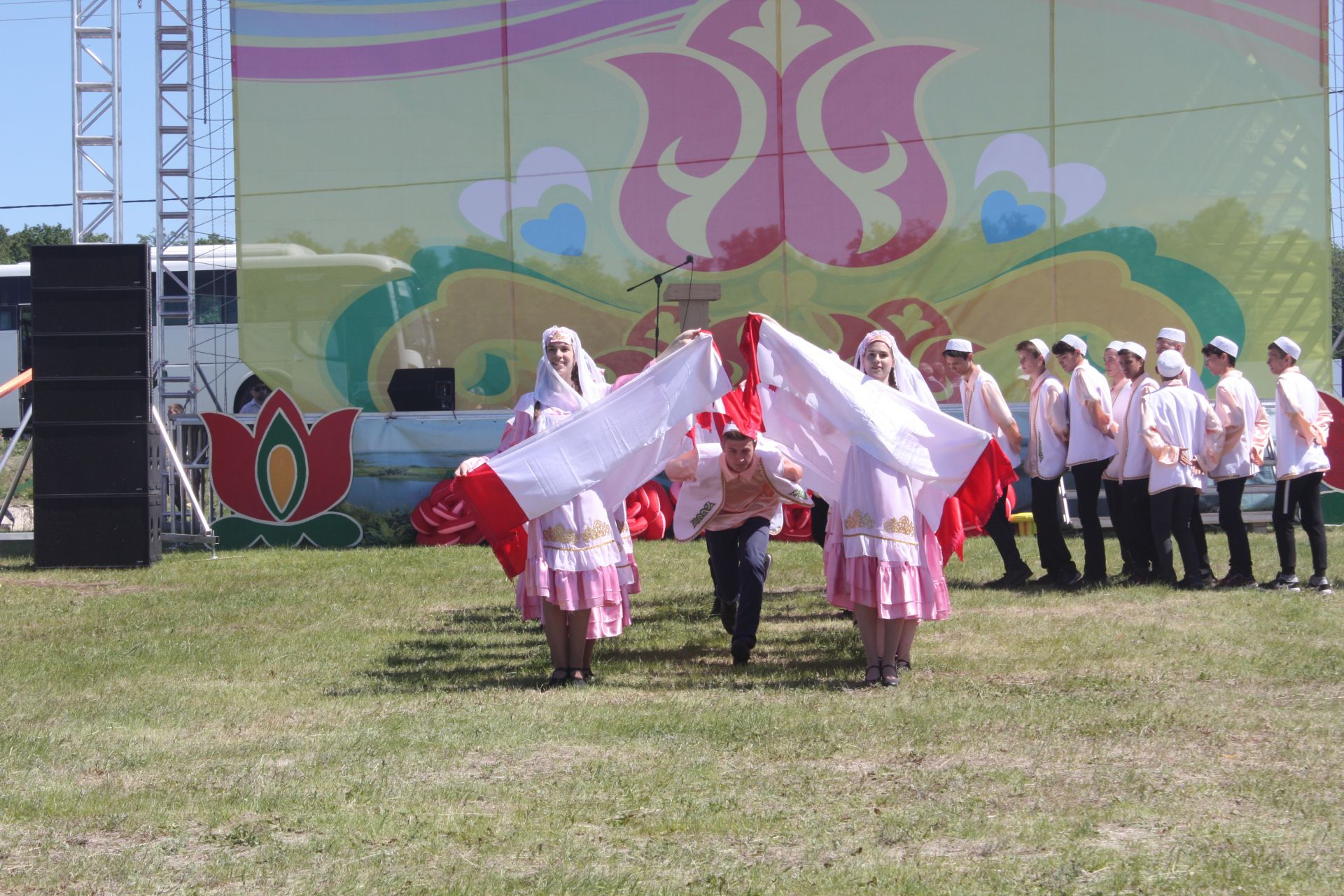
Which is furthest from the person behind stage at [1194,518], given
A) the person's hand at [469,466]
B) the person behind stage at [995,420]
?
the person's hand at [469,466]

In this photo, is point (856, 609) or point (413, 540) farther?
point (413, 540)

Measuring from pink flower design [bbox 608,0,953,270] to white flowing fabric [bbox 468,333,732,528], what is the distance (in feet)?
27.1

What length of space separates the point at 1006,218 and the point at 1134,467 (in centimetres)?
530

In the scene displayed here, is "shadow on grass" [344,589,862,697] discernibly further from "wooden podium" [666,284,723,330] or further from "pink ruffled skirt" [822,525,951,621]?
"wooden podium" [666,284,723,330]

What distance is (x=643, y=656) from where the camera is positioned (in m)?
8.35

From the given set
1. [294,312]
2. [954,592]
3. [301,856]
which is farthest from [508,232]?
[301,856]

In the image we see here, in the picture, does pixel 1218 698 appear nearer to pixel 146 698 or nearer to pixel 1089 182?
pixel 146 698

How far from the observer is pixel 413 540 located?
1575 centimetres

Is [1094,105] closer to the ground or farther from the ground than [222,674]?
farther from the ground

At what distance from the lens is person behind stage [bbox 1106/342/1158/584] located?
10758 mm

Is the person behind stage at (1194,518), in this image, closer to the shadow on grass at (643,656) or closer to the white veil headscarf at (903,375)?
the shadow on grass at (643,656)

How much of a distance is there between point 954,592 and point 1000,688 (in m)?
3.67

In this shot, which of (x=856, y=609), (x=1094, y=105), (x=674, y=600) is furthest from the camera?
(x=1094, y=105)

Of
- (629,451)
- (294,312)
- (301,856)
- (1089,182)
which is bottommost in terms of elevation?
(301,856)
